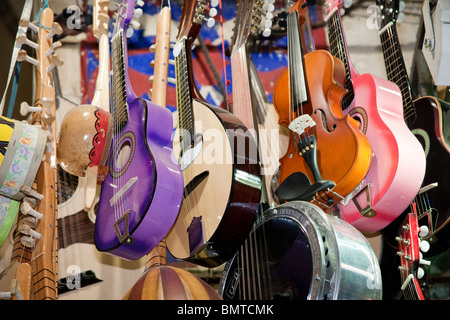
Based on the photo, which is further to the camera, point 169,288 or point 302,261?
point 302,261

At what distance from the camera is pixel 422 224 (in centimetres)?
189

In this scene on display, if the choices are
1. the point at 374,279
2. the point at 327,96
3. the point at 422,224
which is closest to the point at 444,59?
the point at 327,96

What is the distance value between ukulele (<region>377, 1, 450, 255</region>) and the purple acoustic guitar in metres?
0.83

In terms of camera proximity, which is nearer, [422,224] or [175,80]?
[422,224]

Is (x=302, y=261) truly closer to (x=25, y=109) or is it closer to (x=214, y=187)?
(x=214, y=187)

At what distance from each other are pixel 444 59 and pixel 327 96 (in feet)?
1.50

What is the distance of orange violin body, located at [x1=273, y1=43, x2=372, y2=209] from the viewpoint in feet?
5.81

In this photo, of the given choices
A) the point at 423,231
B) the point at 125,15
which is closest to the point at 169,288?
the point at 423,231

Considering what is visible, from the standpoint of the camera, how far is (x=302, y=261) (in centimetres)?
156

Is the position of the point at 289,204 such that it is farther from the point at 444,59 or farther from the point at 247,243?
the point at 444,59

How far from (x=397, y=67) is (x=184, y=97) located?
2.75 ft

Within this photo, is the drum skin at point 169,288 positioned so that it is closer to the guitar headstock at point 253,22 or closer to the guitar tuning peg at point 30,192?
the guitar tuning peg at point 30,192

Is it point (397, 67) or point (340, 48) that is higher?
point (340, 48)

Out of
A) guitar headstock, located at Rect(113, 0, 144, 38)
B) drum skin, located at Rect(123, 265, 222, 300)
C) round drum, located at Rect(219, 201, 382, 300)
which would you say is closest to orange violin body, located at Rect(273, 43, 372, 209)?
round drum, located at Rect(219, 201, 382, 300)
